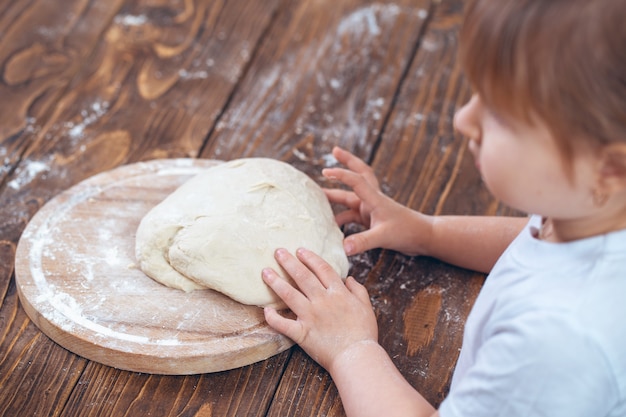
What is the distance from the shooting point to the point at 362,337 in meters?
1.21

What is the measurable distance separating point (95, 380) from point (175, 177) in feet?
1.59

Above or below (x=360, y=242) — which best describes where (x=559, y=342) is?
above

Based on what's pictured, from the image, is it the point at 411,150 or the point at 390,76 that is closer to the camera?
the point at 411,150

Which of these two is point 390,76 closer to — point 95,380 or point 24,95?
point 24,95

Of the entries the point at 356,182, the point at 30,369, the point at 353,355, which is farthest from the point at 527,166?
the point at 30,369

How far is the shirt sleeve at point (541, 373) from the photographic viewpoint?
90 centimetres

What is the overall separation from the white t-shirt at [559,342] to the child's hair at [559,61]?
182mm

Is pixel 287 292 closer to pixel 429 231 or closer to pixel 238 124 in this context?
pixel 429 231

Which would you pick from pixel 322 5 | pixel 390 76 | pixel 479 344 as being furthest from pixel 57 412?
pixel 322 5

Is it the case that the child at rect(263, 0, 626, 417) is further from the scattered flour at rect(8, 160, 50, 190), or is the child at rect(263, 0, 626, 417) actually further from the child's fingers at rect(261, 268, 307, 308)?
the scattered flour at rect(8, 160, 50, 190)

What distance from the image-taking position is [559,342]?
904 mm

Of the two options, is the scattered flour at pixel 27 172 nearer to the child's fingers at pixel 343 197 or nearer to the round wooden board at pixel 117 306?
the round wooden board at pixel 117 306

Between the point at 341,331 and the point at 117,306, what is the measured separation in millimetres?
378

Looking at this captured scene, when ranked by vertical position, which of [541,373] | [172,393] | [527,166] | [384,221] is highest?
[527,166]
